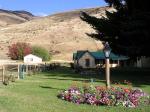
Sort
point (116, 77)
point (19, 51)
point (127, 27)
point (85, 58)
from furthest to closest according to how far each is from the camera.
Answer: point (19, 51) < point (85, 58) < point (127, 27) < point (116, 77)

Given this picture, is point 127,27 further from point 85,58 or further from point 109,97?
point 85,58

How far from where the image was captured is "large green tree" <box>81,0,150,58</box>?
44.0m

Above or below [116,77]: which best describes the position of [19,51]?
above

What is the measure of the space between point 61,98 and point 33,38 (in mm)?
146846

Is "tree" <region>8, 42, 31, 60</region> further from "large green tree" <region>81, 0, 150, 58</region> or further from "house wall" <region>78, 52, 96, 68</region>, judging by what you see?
"large green tree" <region>81, 0, 150, 58</region>

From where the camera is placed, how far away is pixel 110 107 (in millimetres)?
20562

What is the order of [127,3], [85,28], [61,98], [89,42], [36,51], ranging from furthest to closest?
[85,28] < [89,42] < [36,51] < [127,3] < [61,98]

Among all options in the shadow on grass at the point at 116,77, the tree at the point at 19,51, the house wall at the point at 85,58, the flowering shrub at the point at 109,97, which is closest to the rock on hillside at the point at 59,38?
the tree at the point at 19,51

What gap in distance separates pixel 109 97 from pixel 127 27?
79.0ft

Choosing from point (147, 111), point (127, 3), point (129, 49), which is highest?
point (127, 3)

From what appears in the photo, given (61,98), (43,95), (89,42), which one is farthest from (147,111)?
(89,42)

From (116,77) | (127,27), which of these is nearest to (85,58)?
(127,27)

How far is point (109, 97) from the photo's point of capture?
69.6 ft

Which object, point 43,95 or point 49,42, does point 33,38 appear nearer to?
point 49,42
